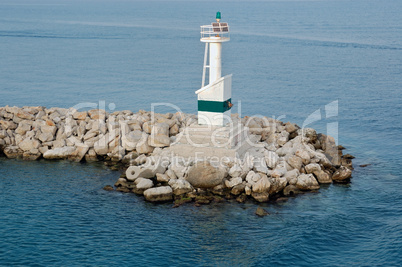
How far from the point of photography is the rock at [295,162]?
31516 millimetres

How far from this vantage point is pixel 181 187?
29.0 m

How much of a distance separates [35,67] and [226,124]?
50456 millimetres

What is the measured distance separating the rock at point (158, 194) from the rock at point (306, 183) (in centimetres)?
832

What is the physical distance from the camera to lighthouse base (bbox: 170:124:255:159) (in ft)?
105

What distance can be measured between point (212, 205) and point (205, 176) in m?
2.23

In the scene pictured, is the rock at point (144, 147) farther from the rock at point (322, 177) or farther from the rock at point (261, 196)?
the rock at point (322, 177)

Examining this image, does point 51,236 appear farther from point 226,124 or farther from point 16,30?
point 16,30

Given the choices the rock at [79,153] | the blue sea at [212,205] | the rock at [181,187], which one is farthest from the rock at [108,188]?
the rock at [79,153]

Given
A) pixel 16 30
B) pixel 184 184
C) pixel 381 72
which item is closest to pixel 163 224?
pixel 184 184

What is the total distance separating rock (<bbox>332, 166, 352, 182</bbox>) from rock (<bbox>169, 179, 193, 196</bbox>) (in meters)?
10.1

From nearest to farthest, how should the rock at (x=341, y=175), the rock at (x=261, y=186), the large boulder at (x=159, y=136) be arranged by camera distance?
the rock at (x=261, y=186) → the rock at (x=341, y=175) → the large boulder at (x=159, y=136)

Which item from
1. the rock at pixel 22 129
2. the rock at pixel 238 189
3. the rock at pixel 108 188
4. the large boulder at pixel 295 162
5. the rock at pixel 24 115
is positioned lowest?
the rock at pixel 108 188

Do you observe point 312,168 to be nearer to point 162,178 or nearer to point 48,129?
point 162,178

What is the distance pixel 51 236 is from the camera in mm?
24047
